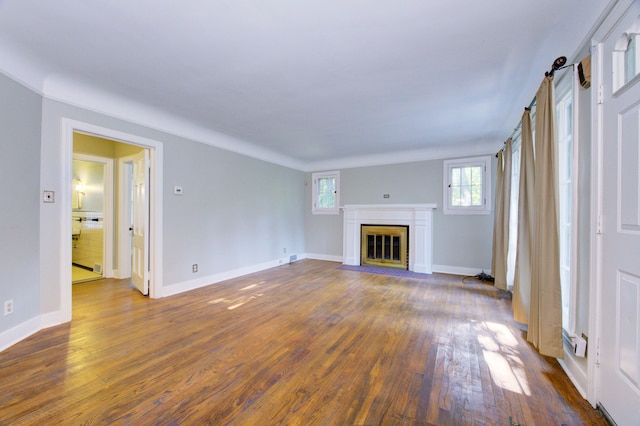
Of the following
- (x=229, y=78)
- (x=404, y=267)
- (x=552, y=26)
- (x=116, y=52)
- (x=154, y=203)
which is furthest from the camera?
(x=404, y=267)

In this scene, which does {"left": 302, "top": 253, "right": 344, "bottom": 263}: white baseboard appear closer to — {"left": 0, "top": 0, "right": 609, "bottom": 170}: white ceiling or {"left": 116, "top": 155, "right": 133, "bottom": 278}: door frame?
{"left": 0, "top": 0, "right": 609, "bottom": 170}: white ceiling

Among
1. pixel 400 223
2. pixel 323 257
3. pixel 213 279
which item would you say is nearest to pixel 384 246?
pixel 400 223

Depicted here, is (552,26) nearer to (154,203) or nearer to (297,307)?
(297,307)

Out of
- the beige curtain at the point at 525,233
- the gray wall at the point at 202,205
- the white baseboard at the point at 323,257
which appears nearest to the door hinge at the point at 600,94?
the beige curtain at the point at 525,233

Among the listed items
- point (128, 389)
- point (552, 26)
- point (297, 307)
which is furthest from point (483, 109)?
point (128, 389)

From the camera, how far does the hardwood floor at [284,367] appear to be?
4.82 ft

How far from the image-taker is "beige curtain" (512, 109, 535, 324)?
96.5 inches

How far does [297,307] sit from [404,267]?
298 cm

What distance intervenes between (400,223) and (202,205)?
387 cm

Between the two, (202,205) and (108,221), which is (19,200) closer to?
(202,205)

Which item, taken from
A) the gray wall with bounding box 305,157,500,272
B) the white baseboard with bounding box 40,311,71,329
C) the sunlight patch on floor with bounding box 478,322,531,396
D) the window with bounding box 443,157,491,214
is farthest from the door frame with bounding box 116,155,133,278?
the window with bounding box 443,157,491,214

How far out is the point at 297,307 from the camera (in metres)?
3.18

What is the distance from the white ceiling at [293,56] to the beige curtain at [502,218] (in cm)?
58

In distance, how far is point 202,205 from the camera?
405cm
